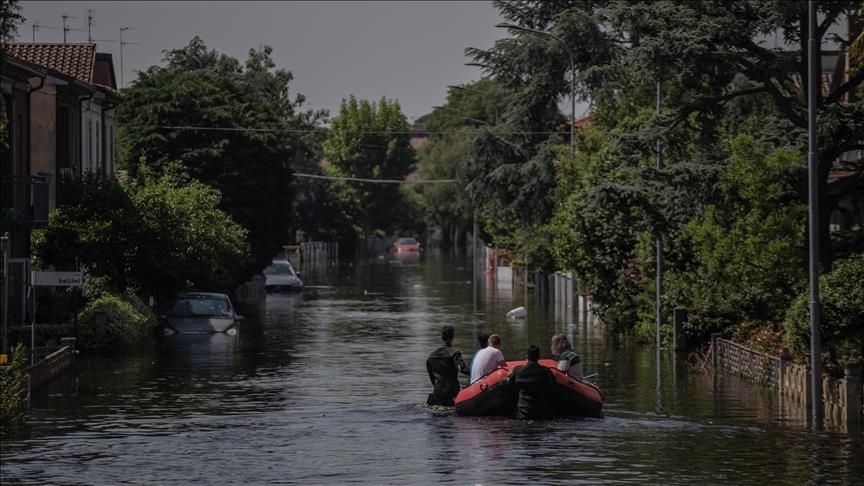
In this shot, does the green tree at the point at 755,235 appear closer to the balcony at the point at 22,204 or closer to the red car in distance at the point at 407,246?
the balcony at the point at 22,204

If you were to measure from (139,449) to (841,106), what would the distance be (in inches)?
755

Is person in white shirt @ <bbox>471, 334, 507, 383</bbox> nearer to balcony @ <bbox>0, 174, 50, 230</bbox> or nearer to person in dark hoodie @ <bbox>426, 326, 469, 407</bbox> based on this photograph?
person in dark hoodie @ <bbox>426, 326, 469, 407</bbox>

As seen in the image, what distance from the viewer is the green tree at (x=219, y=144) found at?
73.6 meters

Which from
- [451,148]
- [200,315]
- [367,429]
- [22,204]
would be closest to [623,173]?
[200,315]

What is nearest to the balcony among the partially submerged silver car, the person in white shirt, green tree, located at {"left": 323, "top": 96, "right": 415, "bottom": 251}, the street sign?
the street sign

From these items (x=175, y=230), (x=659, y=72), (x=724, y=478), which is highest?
(x=659, y=72)

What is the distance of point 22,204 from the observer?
1741 inches

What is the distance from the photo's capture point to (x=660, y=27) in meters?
38.9

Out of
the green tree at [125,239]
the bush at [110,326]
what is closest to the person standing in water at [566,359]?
the bush at [110,326]

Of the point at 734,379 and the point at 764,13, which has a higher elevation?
the point at 764,13

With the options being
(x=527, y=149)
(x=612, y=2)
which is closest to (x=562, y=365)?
(x=612, y=2)

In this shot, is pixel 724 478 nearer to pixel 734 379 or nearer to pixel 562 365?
pixel 562 365

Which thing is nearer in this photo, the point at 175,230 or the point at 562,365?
the point at 562,365

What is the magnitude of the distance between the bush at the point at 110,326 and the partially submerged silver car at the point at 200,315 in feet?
9.82
